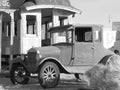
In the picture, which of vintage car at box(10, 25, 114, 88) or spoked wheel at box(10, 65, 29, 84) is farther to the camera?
spoked wheel at box(10, 65, 29, 84)

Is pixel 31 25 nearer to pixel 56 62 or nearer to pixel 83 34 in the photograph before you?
pixel 83 34

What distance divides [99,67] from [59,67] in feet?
8.94

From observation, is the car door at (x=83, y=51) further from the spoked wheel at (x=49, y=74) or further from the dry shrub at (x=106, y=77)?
the dry shrub at (x=106, y=77)

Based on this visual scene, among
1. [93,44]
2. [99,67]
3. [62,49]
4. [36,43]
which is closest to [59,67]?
[62,49]

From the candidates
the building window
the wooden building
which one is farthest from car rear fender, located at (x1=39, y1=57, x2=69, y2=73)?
the building window

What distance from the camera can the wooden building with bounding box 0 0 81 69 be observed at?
63.8ft

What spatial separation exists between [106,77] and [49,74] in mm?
2943

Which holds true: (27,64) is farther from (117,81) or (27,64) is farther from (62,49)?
(117,81)

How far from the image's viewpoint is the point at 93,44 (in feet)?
41.3

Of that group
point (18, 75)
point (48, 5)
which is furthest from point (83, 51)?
point (48, 5)

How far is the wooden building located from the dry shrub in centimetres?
1003

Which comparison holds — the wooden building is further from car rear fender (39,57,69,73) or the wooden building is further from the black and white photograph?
car rear fender (39,57,69,73)

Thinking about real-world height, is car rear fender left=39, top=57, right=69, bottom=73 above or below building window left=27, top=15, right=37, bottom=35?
below

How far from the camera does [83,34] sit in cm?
1274
